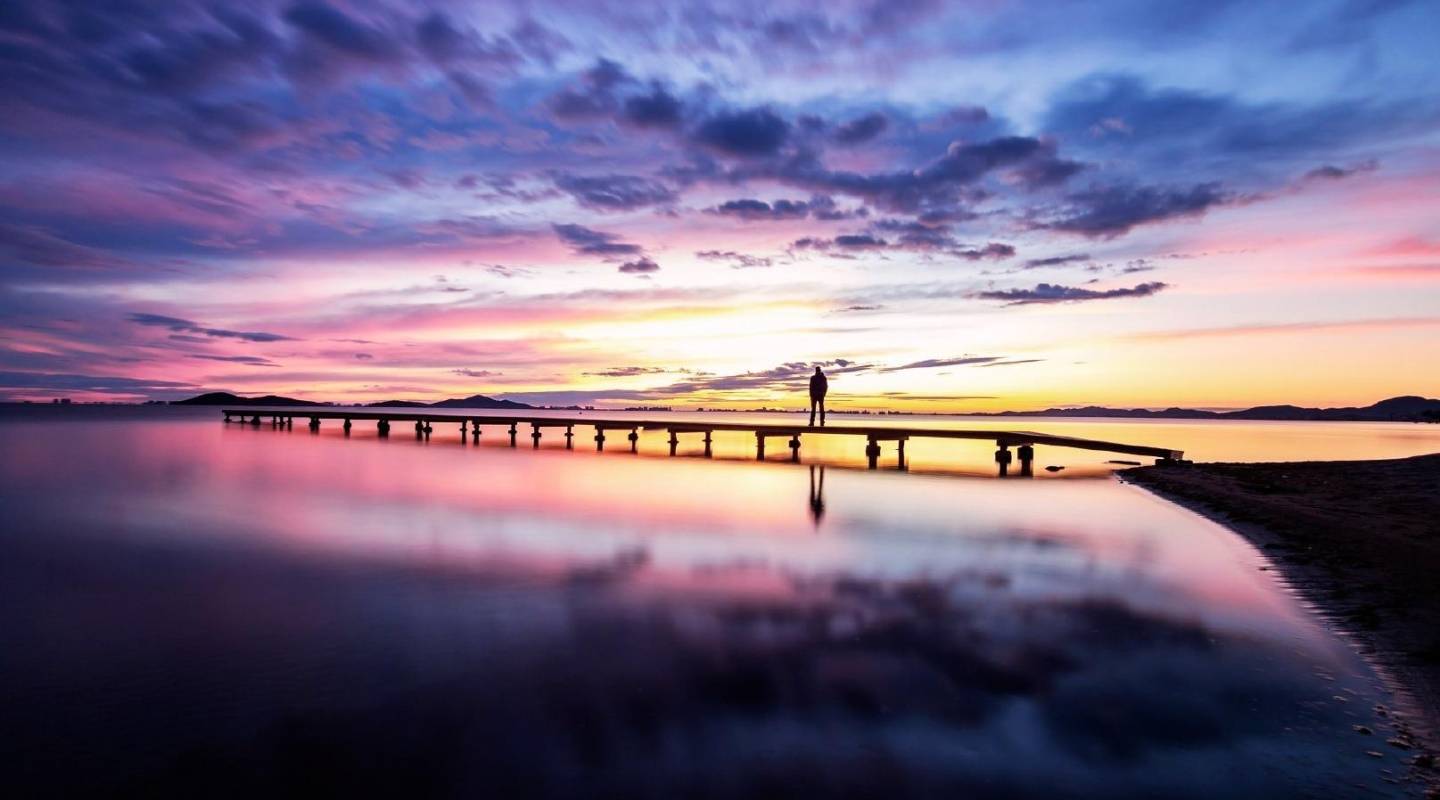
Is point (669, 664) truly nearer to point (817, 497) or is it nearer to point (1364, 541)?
point (1364, 541)

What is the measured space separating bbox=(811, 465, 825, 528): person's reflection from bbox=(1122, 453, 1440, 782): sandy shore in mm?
8922

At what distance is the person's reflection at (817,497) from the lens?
19.0 meters

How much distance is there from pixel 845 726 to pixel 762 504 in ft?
49.5

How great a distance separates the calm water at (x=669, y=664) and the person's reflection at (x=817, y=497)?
2547 mm

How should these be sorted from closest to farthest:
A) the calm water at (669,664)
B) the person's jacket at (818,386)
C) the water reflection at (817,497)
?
1. the calm water at (669,664)
2. the water reflection at (817,497)
3. the person's jacket at (818,386)

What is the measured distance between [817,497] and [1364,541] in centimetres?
1257

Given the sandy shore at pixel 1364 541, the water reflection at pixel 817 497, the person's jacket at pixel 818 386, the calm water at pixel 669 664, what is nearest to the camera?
the calm water at pixel 669 664

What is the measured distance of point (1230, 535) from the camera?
15.9 meters

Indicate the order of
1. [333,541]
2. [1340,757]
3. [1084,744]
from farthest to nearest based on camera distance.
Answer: [333,541]
[1084,744]
[1340,757]

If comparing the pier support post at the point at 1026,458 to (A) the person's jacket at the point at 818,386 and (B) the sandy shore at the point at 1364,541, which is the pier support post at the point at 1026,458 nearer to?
(B) the sandy shore at the point at 1364,541

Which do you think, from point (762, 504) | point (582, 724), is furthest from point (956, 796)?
point (762, 504)

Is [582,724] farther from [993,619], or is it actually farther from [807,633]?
[993,619]

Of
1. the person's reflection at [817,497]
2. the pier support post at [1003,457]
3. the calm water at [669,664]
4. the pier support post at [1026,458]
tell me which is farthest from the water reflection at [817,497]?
the pier support post at [1026,458]

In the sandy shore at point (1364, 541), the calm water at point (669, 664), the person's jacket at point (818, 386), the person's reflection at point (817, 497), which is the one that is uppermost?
the person's jacket at point (818, 386)
